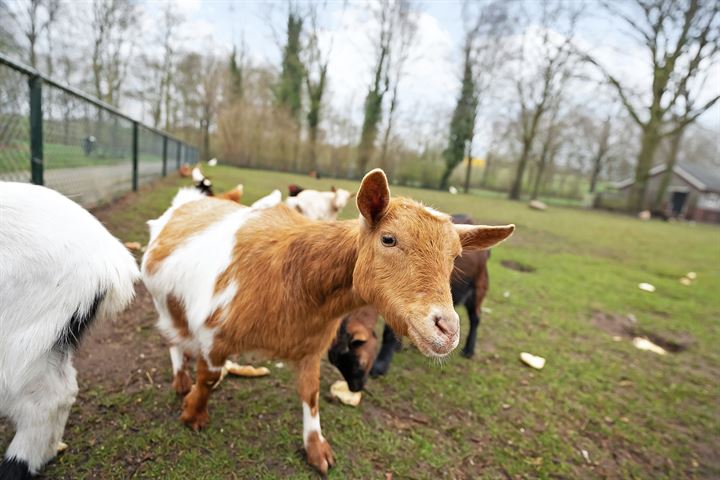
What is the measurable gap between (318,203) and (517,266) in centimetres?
518

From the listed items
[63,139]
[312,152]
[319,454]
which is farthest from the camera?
[312,152]

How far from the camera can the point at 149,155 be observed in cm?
1238

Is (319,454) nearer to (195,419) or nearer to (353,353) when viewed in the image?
(353,353)

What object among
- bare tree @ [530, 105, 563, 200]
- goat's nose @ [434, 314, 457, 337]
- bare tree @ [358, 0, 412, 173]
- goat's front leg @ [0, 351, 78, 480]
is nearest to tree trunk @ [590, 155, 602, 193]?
bare tree @ [530, 105, 563, 200]

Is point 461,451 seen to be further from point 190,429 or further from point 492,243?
point 190,429

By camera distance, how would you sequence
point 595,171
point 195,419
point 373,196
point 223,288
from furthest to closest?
1. point 595,171
2. point 195,419
3. point 223,288
4. point 373,196

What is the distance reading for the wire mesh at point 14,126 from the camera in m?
3.73

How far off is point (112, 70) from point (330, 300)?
2889cm

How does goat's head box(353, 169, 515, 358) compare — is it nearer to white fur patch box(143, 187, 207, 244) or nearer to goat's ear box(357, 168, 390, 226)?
goat's ear box(357, 168, 390, 226)

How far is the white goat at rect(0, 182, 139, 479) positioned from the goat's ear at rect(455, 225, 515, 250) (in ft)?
5.65

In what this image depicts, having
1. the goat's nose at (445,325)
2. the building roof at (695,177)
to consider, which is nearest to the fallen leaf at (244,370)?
the goat's nose at (445,325)

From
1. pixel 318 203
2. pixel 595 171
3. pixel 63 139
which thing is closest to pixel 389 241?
pixel 318 203

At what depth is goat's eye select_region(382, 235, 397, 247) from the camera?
1.64 meters

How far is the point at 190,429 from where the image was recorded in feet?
7.63
